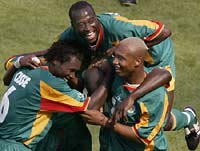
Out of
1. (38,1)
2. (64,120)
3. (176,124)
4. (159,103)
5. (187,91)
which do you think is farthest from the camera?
(38,1)

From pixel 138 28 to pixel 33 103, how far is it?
1.25 meters

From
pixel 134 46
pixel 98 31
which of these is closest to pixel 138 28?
pixel 98 31

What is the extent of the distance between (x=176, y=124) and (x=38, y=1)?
5.54 metres

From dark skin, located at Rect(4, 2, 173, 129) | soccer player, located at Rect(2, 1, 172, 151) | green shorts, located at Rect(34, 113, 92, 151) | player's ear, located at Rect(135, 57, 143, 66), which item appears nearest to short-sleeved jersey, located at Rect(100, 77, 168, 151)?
dark skin, located at Rect(4, 2, 173, 129)

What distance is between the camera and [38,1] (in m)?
12.9

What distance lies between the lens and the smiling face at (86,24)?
691 centimetres

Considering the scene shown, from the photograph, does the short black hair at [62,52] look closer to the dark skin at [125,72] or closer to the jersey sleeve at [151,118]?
the dark skin at [125,72]

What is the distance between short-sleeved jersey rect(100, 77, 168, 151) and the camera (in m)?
6.49

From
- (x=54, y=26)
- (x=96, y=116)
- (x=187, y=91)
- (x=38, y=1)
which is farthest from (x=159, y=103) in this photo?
(x=38, y=1)

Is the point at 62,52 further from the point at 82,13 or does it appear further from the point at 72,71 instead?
the point at 82,13

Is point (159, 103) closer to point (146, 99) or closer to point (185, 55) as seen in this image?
point (146, 99)

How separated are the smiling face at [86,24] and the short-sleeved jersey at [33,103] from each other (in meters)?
0.60

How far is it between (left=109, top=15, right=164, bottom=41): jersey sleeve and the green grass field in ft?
9.25

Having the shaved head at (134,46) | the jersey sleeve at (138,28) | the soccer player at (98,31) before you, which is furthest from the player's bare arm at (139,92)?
the jersey sleeve at (138,28)
